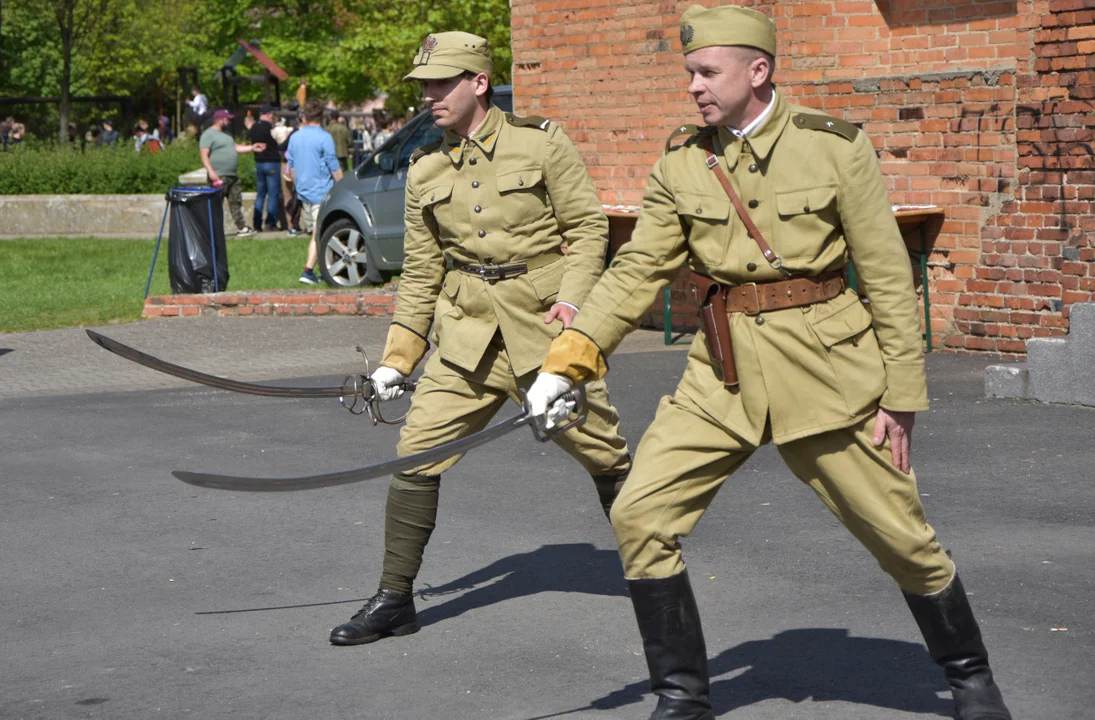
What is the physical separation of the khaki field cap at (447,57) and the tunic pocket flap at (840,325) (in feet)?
5.43

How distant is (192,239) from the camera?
51.9 feet

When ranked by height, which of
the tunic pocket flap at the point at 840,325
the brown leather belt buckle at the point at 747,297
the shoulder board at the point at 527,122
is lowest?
the tunic pocket flap at the point at 840,325

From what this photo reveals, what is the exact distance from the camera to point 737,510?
700cm

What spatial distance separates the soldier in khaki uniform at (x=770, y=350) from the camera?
3984 millimetres

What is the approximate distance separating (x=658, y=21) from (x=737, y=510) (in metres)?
7.21

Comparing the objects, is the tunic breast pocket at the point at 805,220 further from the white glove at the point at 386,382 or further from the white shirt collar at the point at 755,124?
the white glove at the point at 386,382

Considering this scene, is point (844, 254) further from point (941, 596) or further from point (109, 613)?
point (109, 613)

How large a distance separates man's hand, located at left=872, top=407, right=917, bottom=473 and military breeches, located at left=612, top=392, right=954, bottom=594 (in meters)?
0.02

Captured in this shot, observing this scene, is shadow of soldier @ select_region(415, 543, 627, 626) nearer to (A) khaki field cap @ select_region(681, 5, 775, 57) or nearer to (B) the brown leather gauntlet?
(B) the brown leather gauntlet

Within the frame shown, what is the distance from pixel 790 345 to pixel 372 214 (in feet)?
39.9

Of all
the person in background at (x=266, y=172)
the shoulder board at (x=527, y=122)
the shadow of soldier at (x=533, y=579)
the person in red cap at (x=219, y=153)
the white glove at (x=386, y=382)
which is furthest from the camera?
the person in background at (x=266, y=172)

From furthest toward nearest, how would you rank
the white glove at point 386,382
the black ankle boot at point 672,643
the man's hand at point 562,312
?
the white glove at point 386,382
the man's hand at point 562,312
the black ankle boot at point 672,643

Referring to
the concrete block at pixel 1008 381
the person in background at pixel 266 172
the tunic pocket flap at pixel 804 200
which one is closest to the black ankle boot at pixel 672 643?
the tunic pocket flap at pixel 804 200

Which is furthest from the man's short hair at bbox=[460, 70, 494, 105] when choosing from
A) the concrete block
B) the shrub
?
the shrub
